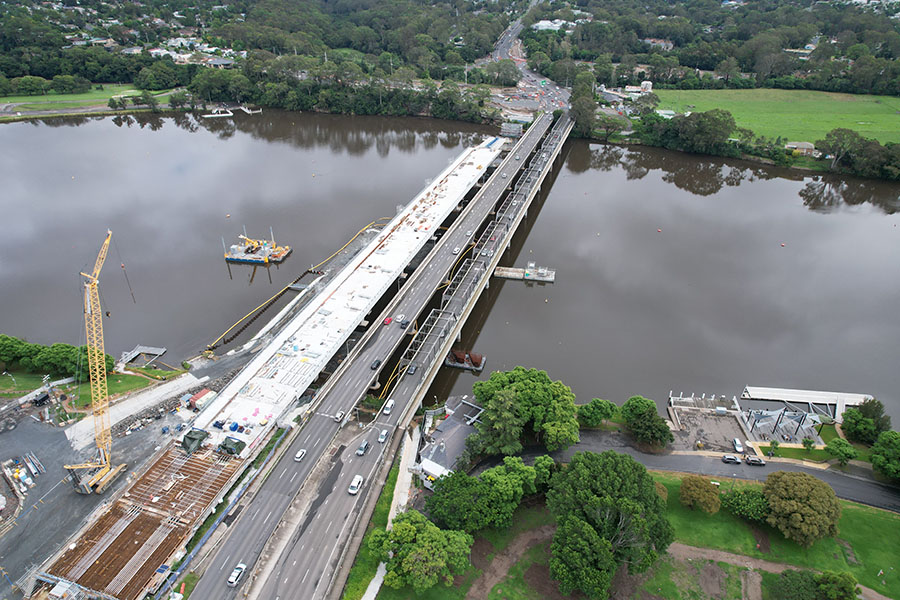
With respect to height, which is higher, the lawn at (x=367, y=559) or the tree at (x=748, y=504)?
the tree at (x=748, y=504)

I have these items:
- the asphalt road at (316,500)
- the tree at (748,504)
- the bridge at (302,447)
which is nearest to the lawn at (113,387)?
the bridge at (302,447)

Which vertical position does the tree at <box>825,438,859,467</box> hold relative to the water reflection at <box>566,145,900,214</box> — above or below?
below

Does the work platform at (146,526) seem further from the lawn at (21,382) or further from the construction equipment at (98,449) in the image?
the lawn at (21,382)

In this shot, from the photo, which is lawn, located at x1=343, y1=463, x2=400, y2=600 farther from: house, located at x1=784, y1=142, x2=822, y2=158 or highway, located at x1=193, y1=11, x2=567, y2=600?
house, located at x1=784, y1=142, x2=822, y2=158

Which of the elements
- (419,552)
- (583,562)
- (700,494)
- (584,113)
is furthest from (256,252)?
(584,113)

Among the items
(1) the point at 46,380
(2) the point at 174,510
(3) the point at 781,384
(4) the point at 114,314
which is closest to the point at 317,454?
(2) the point at 174,510

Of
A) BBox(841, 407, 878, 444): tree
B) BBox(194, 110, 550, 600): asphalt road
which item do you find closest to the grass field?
BBox(841, 407, 878, 444): tree

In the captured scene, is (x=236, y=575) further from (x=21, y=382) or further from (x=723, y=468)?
(x=723, y=468)
